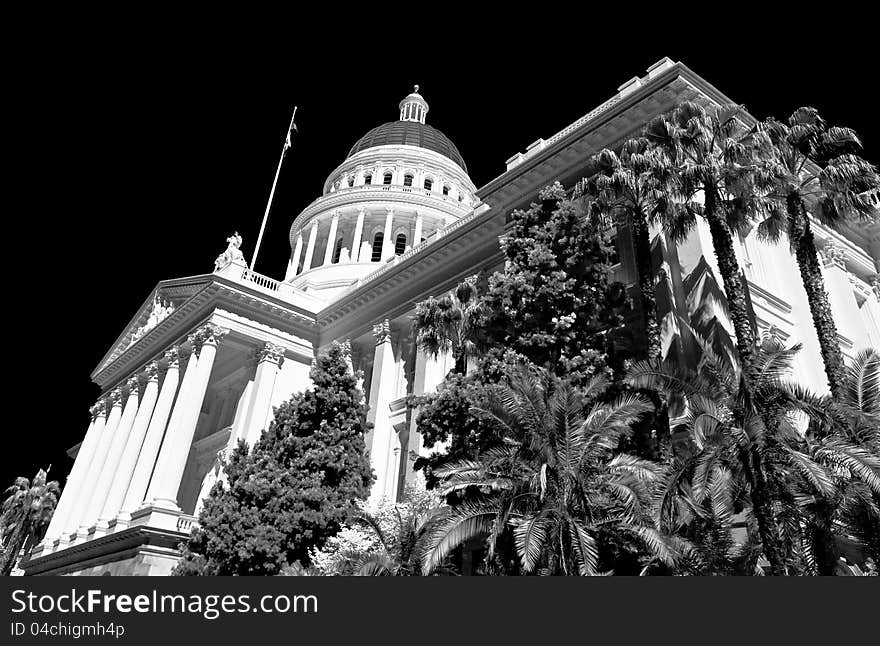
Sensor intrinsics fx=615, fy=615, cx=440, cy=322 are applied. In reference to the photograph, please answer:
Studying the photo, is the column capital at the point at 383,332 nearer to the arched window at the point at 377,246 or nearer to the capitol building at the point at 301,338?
the capitol building at the point at 301,338

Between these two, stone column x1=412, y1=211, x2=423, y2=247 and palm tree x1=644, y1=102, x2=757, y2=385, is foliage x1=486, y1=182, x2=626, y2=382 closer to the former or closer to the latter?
palm tree x1=644, y1=102, x2=757, y2=385

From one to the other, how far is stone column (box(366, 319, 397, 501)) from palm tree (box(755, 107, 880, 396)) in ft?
61.3

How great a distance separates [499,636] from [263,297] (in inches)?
1169

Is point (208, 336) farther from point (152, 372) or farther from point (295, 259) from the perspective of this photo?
point (295, 259)

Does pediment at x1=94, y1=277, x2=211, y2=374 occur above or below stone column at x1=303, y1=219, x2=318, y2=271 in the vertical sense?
below

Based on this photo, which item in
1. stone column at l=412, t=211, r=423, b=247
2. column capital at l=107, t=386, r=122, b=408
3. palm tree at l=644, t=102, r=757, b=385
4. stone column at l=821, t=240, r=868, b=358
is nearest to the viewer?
palm tree at l=644, t=102, r=757, b=385

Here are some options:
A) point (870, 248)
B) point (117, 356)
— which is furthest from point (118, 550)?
point (870, 248)

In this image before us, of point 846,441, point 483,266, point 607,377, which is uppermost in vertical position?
point 483,266

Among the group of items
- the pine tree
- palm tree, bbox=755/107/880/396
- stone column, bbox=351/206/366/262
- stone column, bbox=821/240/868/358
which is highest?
stone column, bbox=351/206/366/262

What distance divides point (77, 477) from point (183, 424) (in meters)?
14.3

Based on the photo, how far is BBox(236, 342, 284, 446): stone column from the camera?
32.3 meters

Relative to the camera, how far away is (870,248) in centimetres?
2833

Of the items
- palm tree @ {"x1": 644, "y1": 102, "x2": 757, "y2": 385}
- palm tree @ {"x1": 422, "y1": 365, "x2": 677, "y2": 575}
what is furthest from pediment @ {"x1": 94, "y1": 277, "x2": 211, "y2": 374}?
palm tree @ {"x1": 644, "y1": 102, "x2": 757, "y2": 385}

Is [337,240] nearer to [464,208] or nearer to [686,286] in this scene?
[464,208]
